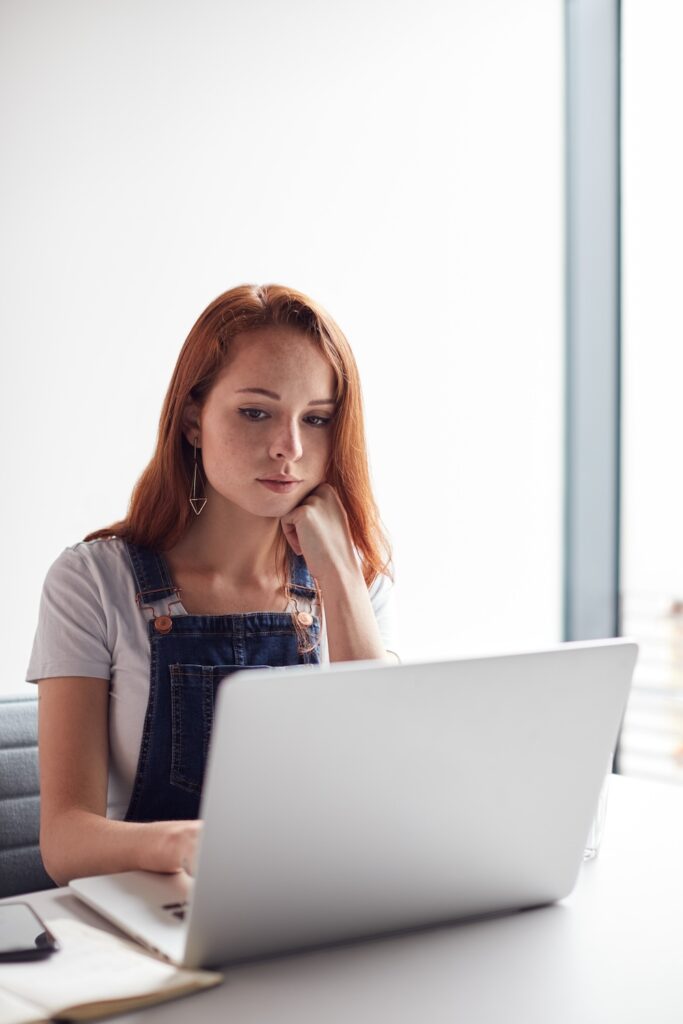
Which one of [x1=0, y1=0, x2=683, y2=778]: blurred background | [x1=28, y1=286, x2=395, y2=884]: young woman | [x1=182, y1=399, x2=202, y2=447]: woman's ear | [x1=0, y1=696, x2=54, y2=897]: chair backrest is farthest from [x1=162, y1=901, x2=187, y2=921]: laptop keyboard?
[x1=0, y1=0, x2=683, y2=778]: blurred background

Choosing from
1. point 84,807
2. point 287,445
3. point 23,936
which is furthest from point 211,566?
point 23,936

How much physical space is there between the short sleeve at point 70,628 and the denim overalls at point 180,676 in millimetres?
61

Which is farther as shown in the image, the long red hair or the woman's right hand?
the long red hair

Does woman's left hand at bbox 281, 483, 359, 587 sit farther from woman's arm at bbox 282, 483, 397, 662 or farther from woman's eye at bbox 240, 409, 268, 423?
woman's eye at bbox 240, 409, 268, 423

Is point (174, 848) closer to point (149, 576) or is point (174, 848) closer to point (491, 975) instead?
point (491, 975)

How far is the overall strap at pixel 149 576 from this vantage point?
1435 mm

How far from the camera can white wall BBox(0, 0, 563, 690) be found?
7.04 feet

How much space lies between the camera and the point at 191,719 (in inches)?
54.8

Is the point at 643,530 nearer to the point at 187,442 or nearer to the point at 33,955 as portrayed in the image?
the point at 187,442

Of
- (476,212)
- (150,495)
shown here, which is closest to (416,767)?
(150,495)

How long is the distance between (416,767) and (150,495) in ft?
2.63

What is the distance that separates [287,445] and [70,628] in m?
0.35

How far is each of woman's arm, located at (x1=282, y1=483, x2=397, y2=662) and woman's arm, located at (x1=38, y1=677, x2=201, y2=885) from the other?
1.00 ft

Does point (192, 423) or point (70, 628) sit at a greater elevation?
point (192, 423)
